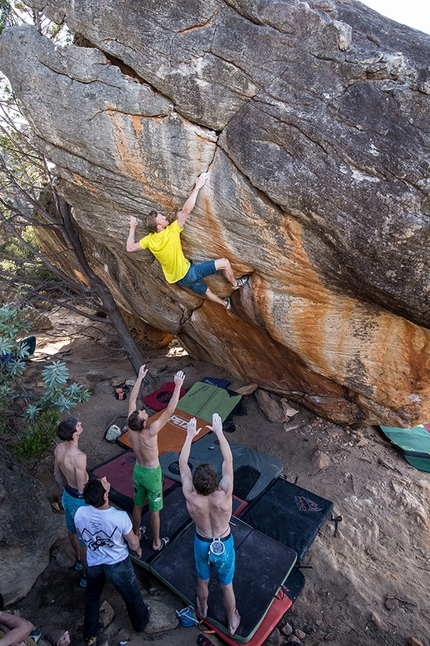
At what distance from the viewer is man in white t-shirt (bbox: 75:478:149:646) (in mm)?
3504

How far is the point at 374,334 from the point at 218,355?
398 cm

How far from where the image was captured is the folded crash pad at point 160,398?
341 inches

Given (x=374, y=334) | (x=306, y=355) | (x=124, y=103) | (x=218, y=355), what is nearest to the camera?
(x=124, y=103)

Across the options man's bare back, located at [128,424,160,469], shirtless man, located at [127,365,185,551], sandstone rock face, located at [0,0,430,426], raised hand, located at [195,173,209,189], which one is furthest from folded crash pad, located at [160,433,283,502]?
raised hand, located at [195,173,209,189]

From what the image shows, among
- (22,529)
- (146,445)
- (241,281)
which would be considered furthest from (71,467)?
(241,281)

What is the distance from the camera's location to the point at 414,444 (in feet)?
25.6

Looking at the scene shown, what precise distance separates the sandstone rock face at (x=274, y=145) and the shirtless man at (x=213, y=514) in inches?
107

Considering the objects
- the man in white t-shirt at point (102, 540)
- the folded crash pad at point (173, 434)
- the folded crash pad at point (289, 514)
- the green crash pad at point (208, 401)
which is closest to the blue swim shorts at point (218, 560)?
the man in white t-shirt at point (102, 540)

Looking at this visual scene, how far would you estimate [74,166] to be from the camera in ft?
18.5

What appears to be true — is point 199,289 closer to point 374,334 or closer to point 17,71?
point 374,334

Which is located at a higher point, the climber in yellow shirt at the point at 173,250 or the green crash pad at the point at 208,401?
the climber in yellow shirt at the point at 173,250

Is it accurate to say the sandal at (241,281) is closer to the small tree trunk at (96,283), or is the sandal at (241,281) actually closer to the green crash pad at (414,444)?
the small tree trunk at (96,283)

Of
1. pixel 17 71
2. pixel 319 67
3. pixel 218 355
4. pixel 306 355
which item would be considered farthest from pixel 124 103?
pixel 218 355

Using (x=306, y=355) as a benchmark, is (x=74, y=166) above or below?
above
